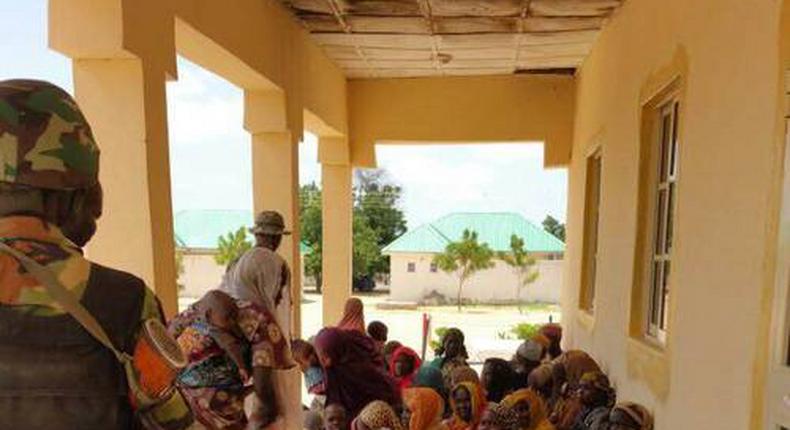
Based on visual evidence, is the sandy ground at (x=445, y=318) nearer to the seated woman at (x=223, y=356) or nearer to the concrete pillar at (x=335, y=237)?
the concrete pillar at (x=335, y=237)

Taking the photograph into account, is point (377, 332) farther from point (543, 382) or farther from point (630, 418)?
point (630, 418)

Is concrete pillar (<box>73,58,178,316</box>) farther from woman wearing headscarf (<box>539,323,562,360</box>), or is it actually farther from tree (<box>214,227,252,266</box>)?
tree (<box>214,227,252,266</box>)

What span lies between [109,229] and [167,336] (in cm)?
195

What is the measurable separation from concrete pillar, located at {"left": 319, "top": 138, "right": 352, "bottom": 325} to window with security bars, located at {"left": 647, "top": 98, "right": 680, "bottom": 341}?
4574 mm

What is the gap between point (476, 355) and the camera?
973cm

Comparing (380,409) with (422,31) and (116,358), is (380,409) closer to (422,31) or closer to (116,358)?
(116,358)

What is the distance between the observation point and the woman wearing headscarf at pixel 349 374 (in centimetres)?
398

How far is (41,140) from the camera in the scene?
1034mm

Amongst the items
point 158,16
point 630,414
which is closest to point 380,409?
point 630,414

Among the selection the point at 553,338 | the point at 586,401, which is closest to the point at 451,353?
the point at 553,338

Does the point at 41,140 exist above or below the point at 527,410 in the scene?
above

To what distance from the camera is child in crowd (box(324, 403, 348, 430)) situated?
12.3 ft

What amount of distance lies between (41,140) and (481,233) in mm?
32465

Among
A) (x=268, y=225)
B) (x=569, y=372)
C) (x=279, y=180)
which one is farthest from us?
(x=279, y=180)
